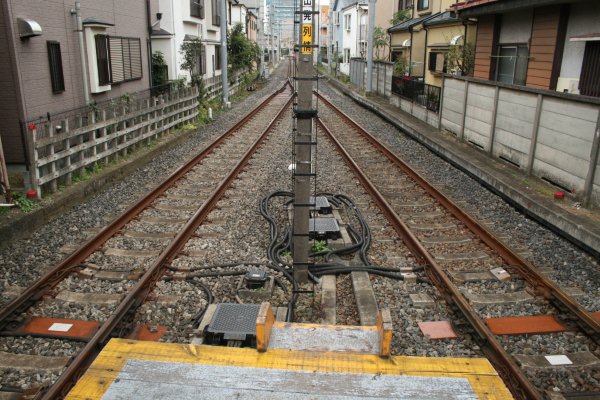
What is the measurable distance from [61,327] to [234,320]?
5.42ft

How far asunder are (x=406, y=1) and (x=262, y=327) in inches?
1149

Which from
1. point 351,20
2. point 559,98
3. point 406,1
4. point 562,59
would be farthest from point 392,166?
point 351,20

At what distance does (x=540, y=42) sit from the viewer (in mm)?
12531

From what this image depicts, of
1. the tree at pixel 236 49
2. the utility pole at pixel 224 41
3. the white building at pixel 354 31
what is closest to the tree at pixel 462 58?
the utility pole at pixel 224 41

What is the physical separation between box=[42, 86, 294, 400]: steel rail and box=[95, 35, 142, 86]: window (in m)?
5.96

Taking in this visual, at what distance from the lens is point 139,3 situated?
52.6ft

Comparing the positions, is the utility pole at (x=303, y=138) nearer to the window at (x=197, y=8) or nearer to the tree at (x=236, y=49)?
the window at (x=197, y=8)

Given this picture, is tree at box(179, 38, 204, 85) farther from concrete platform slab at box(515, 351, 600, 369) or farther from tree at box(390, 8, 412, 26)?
concrete platform slab at box(515, 351, 600, 369)

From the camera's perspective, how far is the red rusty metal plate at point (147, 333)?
457 centimetres

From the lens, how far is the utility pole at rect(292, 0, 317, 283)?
16.5ft

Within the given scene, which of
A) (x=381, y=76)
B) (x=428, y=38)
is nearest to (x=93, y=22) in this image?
(x=428, y=38)

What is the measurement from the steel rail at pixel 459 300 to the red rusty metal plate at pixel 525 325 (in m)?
0.23

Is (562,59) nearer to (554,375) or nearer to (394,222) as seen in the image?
(394,222)

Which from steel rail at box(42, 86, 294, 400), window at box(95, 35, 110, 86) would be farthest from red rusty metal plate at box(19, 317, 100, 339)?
window at box(95, 35, 110, 86)
